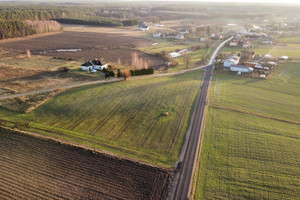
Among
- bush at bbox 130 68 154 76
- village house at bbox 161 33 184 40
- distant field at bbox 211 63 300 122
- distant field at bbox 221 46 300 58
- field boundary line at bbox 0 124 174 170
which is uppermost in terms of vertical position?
village house at bbox 161 33 184 40

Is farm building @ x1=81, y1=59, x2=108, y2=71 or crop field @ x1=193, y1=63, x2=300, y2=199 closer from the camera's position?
Answer: crop field @ x1=193, y1=63, x2=300, y2=199

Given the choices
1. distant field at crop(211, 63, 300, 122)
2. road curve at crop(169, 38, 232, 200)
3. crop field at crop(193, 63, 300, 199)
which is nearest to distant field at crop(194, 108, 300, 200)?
crop field at crop(193, 63, 300, 199)

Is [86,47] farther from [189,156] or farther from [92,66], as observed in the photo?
[189,156]

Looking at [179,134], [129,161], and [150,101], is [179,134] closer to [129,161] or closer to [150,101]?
[129,161]

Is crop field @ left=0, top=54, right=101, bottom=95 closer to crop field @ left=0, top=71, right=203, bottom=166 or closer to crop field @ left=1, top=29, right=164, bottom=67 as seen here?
crop field @ left=0, top=71, right=203, bottom=166

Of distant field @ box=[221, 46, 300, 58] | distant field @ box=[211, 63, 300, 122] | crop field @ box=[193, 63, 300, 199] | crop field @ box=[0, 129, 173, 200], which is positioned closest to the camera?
crop field @ box=[0, 129, 173, 200]

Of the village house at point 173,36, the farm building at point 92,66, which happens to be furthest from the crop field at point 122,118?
the village house at point 173,36
